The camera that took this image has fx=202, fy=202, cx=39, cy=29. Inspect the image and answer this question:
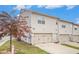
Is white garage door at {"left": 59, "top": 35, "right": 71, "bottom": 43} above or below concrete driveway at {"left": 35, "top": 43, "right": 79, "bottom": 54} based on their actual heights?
above

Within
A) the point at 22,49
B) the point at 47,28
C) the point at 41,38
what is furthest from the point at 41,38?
the point at 22,49

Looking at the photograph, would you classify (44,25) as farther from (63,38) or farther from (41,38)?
(63,38)

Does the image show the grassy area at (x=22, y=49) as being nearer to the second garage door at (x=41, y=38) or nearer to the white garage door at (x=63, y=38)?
the second garage door at (x=41, y=38)

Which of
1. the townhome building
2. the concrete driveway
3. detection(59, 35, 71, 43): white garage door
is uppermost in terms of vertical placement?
the townhome building

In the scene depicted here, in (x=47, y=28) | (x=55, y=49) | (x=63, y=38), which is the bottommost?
(x=55, y=49)

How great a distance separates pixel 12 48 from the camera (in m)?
2.86

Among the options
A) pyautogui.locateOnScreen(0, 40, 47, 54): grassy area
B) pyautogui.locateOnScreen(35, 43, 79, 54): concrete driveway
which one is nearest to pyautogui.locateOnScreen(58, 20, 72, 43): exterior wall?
pyautogui.locateOnScreen(35, 43, 79, 54): concrete driveway

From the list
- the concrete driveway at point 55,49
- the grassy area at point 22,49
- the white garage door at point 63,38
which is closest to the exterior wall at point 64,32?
the white garage door at point 63,38

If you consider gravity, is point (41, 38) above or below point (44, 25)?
below

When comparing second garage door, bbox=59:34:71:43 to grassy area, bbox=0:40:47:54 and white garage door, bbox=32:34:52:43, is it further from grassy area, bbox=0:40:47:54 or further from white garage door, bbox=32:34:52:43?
grassy area, bbox=0:40:47:54
